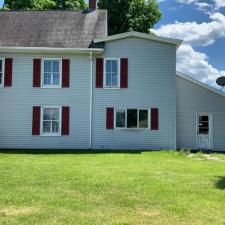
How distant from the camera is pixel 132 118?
2362cm

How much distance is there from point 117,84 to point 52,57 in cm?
379

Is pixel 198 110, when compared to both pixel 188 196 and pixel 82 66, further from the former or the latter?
pixel 188 196

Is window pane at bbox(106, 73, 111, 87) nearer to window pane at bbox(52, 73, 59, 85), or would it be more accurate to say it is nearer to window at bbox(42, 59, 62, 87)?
window at bbox(42, 59, 62, 87)

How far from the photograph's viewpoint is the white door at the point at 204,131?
25.5 m

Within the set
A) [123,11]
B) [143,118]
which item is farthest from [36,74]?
[123,11]

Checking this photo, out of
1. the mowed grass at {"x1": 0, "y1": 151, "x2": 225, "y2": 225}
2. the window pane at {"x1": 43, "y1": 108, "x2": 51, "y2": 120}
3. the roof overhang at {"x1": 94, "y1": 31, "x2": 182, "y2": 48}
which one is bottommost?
the mowed grass at {"x1": 0, "y1": 151, "x2": 225, "y2": 225}

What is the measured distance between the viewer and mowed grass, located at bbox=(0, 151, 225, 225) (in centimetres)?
765

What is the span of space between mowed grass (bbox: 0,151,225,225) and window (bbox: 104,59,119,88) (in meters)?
9.03

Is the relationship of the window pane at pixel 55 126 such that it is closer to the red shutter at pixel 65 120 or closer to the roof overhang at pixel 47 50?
the red shutter at pixel 65 120

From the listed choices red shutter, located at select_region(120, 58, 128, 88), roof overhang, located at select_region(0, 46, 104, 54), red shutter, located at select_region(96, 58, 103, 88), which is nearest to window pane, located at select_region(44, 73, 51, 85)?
roof overhang, located at select_region(0, 46, 104, 54)

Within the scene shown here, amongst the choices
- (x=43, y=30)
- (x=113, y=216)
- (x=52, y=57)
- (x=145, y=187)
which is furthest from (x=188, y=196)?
(x=43, y=30)

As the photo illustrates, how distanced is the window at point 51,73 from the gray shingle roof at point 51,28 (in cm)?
93

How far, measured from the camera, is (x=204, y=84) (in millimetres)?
25375

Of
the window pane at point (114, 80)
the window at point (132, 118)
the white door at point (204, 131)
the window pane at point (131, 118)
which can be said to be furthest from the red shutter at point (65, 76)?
the white door at point (204, 131)
